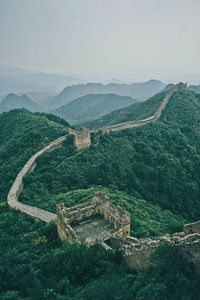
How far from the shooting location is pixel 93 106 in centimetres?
16512

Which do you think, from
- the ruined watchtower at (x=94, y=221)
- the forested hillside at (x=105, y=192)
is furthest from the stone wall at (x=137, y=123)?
the ruined watchtower at (x=94, y=221)

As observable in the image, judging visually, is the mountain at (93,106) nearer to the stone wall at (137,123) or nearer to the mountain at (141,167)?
the stone wall at (137,123)

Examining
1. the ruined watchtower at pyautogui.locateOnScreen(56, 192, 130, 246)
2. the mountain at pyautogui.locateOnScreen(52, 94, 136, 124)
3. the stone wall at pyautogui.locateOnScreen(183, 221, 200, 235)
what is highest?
the stone wall at pyautogui.locateOnScreen(183, 221, 200, 235)

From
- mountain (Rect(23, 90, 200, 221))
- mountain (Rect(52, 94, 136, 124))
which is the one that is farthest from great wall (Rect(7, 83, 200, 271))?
mountain (Rect(52, 94, 136, 124))

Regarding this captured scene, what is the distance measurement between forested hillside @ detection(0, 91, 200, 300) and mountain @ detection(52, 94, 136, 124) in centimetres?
9510

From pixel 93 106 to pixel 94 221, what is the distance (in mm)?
149963

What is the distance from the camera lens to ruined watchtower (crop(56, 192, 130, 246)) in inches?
640

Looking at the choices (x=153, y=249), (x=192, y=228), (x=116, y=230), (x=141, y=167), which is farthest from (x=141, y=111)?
(x=153, y=249)

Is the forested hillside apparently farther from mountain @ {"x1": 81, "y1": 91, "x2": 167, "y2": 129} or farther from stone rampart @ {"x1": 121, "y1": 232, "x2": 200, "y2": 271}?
mountain @ {"x1": 81, "y1": 91, "x2": 167, "y2": 129}

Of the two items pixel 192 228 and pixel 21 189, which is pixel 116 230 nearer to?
pixel 192 228

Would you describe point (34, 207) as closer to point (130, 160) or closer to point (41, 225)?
point (41, 225)

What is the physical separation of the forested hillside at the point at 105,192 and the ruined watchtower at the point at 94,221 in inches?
52.1

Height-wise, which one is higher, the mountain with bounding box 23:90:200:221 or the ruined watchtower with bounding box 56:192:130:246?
the ruined watchtower with bounding box 56:192:130:246

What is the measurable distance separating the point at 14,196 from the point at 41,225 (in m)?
7.47
